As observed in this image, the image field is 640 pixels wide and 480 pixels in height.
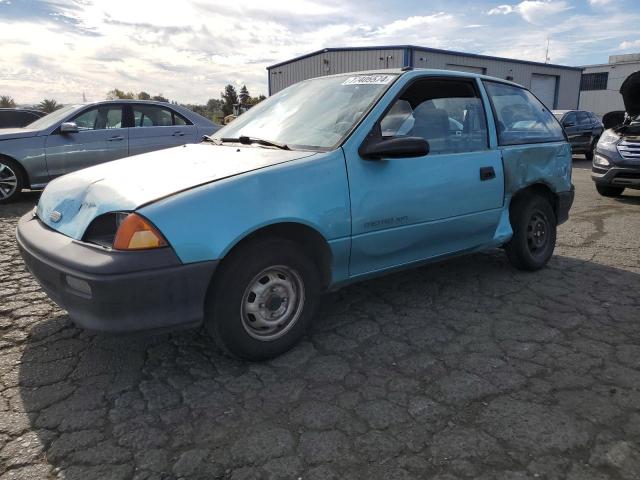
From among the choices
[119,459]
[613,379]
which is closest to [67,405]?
[119,459]

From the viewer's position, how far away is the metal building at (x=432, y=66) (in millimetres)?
22266

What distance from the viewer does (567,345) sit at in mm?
3092

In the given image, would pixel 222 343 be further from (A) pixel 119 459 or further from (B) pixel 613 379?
(B) pixel 613 379

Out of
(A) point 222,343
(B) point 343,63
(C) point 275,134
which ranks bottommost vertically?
(A) point 222,343

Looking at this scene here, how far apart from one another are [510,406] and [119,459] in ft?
5.91

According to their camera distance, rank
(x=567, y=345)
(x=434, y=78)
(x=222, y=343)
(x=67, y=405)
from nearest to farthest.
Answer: (x=67, y=405)
(x=222, y=343)
(x=567, y=345)
(x=434, y=78)

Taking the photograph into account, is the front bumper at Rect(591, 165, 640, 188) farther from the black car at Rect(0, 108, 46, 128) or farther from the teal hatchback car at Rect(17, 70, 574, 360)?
the black car at Rect(0, 108, 46, 128)

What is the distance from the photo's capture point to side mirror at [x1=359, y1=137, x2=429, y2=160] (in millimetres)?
2979

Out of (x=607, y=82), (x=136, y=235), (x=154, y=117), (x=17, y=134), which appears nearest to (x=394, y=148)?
(x=136, y=235)

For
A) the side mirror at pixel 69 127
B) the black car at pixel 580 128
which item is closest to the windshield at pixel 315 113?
the side mirror at pixel 69 127

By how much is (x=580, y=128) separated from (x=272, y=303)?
51.5 feet

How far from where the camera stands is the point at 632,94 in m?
9.22

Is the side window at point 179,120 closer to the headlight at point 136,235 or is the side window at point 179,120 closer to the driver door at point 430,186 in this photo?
the driver door at point 430,186

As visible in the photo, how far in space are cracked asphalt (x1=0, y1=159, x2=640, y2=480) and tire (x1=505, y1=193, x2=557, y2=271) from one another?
527 mm
